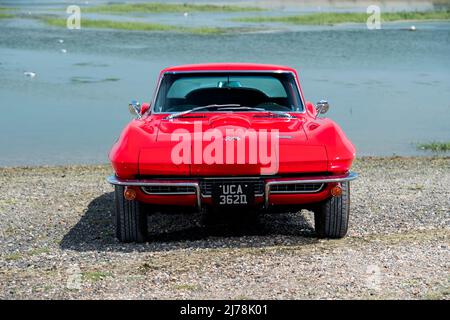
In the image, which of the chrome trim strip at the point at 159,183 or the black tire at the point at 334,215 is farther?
the black tire at the point at 334,215

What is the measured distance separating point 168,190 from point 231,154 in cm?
55

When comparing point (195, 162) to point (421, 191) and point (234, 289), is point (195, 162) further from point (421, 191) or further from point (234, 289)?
point (421, 191)

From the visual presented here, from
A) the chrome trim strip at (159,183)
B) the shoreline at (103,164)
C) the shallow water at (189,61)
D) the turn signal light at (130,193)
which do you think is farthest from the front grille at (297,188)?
the shallow water at (189,61)

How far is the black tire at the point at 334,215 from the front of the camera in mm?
8305

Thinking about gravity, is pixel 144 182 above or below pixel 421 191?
above

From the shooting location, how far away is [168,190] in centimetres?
800

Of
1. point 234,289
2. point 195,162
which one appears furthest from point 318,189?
point 234,289

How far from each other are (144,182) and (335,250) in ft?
4.99

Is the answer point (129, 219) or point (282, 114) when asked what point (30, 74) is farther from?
point (129, 219)

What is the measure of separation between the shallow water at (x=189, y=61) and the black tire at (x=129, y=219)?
689 cm

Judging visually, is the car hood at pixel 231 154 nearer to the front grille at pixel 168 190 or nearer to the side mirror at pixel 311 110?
the front grille at pixel 168 190

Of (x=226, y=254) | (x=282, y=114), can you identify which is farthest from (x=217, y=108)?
(x=226, y=254)

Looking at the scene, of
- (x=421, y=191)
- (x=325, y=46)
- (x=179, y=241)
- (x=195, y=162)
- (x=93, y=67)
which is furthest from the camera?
(x=325, y=46)

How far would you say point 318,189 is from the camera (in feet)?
26.4
